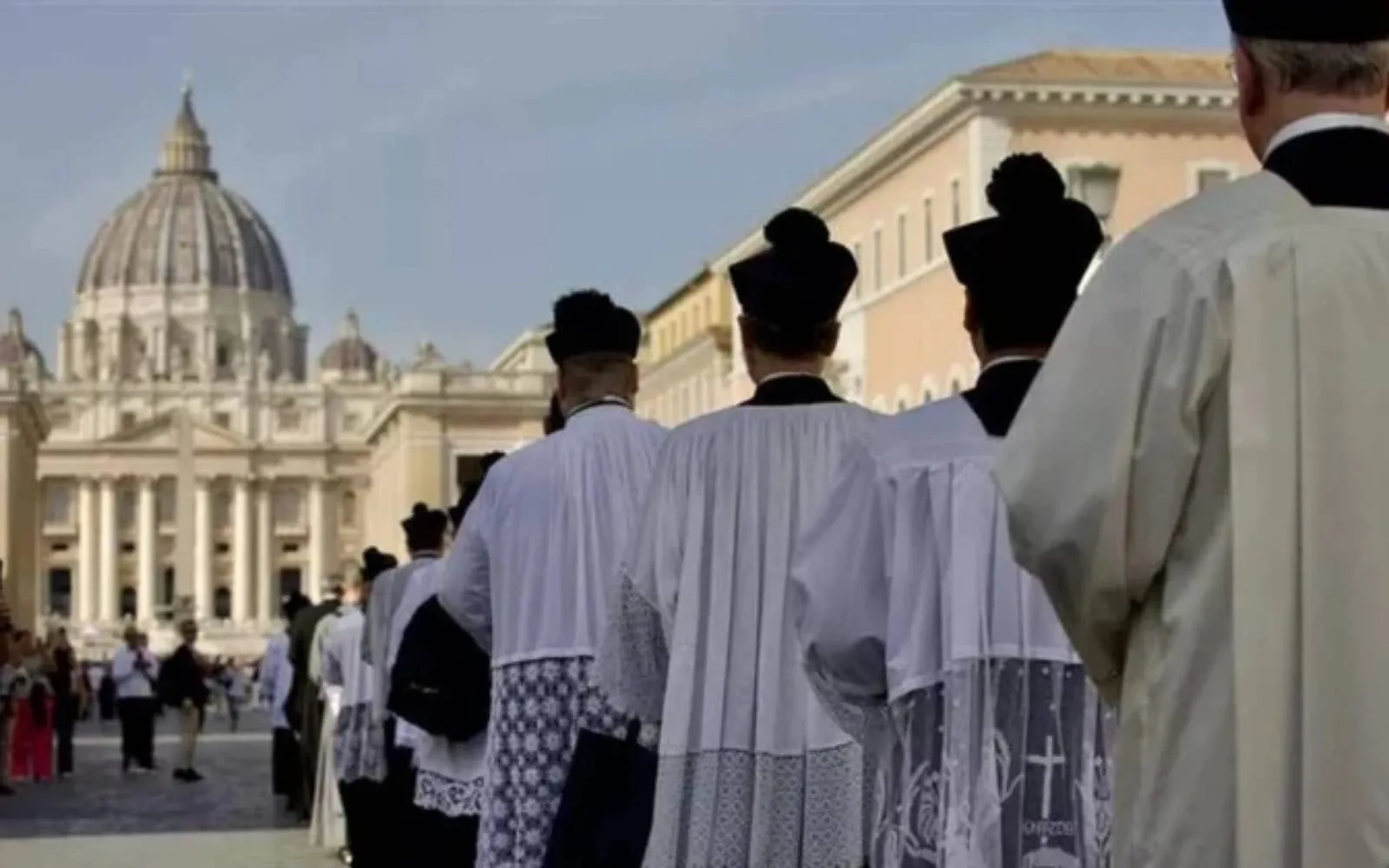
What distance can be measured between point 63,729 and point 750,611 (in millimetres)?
27364

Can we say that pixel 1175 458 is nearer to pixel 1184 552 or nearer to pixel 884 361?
pixel 1184 552

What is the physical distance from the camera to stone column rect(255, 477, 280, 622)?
170 metres

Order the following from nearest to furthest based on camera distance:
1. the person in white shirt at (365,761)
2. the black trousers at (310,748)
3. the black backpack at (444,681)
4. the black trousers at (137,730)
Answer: the black backpack at (444,681) < the person in white shirt at (365,761) < the black trousers at (310,748) < the black trousers at (137,730)

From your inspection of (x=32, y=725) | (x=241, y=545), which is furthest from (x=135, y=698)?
(x=241, y=545)

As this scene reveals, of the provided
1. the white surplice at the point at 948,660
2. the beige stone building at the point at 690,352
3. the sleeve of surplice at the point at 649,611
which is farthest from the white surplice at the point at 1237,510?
the beige stone building at the point at 690,352

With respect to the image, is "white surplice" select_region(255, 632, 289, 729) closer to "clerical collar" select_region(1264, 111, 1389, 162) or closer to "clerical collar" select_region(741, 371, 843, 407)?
"clerical collar" select_region(741, 371, 843, 407)

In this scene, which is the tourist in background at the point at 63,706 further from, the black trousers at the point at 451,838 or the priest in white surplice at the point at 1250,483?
the priest in white surplice at the point at 1250,483

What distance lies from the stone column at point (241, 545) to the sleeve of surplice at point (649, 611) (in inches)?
6428

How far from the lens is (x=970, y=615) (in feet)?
17.6

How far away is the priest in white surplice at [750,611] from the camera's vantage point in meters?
6.49

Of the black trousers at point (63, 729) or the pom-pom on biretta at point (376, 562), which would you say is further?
the black trousers at point (63, 729)

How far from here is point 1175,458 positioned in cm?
353

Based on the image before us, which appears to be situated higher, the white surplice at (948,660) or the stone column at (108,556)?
the stone column at (108,556)

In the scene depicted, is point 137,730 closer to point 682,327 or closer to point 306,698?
point 306,698
